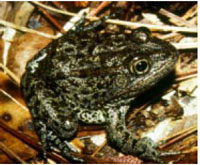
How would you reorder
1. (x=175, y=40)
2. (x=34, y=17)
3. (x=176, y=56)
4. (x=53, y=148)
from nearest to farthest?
(x=176, y=56), (x=53, y=148), (x=175, y=40), (x=34, y=17)

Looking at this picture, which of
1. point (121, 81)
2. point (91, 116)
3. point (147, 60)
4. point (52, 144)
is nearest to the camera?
point (147, 60)

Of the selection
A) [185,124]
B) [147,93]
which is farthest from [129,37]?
[185,124]

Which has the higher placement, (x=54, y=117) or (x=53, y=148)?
(x=54, y=117)

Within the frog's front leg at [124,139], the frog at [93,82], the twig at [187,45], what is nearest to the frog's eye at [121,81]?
the frog at [93,82]

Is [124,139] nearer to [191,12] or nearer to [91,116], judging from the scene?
[91,116]

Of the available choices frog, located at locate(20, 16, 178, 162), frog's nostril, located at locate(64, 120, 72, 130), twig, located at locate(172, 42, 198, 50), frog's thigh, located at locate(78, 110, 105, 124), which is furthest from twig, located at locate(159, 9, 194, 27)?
frog's nostril, located at locate(64, 120, 72, 130)

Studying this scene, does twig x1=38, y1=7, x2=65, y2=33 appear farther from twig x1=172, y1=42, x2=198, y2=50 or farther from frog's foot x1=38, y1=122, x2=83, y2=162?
twig x1=172, y1=42, x2=198, y2=50

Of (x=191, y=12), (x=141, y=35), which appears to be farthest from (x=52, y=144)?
(x=191, y=12)

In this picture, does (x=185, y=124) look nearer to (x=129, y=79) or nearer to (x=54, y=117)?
(x=129, y=79)
